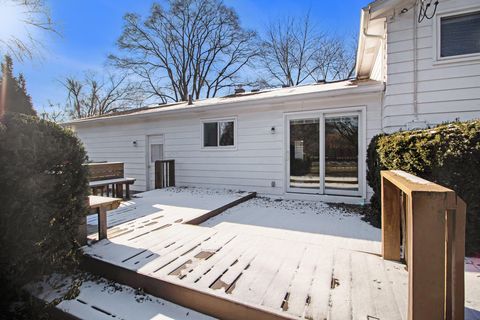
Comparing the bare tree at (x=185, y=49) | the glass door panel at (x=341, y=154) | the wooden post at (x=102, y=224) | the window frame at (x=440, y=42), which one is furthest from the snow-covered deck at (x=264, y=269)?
the bare tree at (x=185, y=49)

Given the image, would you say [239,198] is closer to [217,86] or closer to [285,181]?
[285,181]

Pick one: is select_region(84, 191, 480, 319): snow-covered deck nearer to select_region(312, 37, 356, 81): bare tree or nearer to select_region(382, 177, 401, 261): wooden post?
select_region(382, 177, 401, 261): wooden post

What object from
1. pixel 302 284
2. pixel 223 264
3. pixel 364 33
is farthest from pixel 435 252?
pixel 364 33

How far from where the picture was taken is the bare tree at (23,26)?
20.8 feet

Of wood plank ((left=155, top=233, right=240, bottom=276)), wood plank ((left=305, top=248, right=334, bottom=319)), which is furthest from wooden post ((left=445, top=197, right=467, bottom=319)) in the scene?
wood plank ((left=155, top=233, right=240, bottom=276))

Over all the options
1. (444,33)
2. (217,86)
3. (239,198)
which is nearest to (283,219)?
(239,198)

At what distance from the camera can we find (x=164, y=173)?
7898 millimetres

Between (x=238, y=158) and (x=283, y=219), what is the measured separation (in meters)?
2.96

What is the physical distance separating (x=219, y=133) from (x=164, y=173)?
2.19 m

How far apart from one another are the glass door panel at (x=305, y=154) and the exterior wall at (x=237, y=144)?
255mm

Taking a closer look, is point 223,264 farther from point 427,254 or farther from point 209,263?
point 427,254

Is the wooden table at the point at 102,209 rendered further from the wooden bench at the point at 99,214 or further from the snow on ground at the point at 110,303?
the snow on ground at the point at 110,303

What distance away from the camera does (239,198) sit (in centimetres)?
591

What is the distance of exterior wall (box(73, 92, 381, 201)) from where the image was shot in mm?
6004
